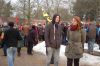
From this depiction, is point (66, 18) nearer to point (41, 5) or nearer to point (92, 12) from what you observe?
point (92, 12)

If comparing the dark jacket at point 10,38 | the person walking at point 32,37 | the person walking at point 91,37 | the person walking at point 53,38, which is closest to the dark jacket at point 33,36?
the person walking at point 32,37

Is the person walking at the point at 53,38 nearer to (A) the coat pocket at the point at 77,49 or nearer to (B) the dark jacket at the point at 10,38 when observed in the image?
(A) the coat pocket at the point at 77,49

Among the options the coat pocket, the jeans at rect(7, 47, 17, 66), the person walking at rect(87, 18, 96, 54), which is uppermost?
the coat pocket

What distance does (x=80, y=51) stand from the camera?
9711 millimetres

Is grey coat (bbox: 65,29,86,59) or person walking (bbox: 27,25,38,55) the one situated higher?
grey coat (bbox: 65,29,86,59)

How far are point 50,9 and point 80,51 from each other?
4794 cm

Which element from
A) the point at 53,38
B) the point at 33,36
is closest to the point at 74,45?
the point at 53,38

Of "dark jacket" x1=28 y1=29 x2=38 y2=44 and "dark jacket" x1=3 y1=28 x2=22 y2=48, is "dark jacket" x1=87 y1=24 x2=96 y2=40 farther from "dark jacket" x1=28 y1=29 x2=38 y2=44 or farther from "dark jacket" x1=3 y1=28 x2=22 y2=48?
"dark jacket" x1=3 y1=28 x2=22 y2=48

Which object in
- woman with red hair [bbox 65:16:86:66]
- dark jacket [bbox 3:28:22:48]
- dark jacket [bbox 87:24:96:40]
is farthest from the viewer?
dark jacket [bbox 87:24:96:40]

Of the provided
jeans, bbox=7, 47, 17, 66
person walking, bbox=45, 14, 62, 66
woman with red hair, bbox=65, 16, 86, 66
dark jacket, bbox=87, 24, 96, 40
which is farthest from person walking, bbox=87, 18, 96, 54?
woman with red hair, bbox=65, 16, 86, 66

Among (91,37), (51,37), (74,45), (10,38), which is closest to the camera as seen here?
(74,45)

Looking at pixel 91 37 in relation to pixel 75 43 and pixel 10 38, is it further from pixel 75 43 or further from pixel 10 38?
pixel 75 43

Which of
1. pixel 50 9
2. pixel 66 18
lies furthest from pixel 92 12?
pixel 66 18

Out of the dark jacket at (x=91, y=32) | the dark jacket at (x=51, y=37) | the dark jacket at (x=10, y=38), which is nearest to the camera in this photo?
the dark jacket at (x=51, y=37)
